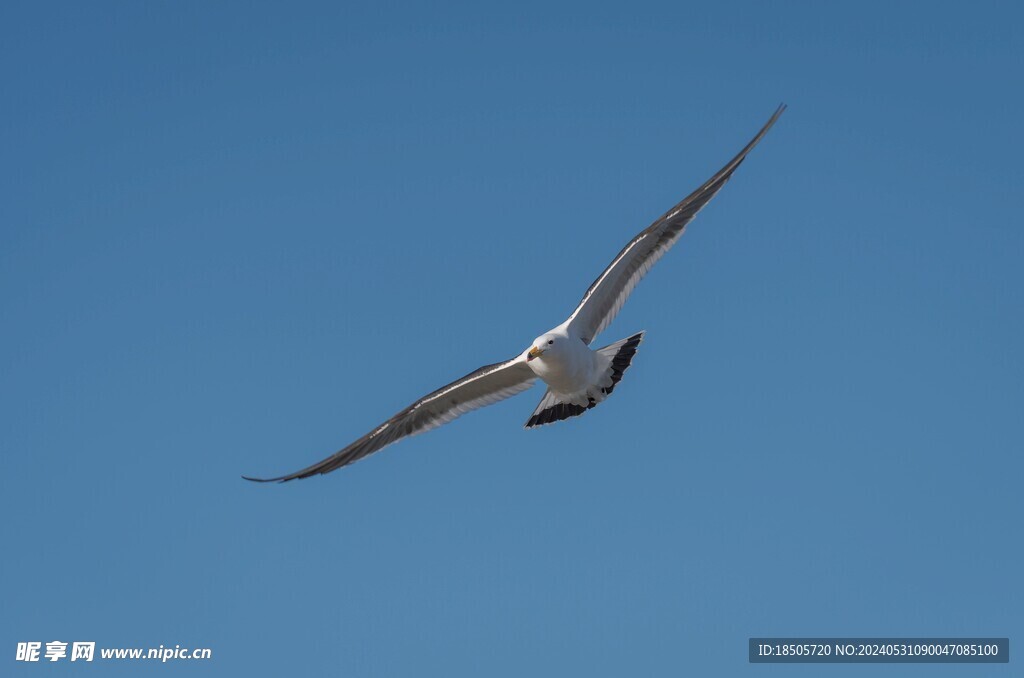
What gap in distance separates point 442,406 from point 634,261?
301 cm

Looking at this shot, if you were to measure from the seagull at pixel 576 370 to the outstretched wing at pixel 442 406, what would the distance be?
0.01 m

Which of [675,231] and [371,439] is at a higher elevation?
[675,231]

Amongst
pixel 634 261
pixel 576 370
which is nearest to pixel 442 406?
pixel 576 370

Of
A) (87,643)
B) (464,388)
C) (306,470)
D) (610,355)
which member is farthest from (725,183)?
(87,643)

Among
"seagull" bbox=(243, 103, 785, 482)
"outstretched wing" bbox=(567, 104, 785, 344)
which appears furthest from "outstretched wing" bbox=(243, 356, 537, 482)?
"outstretched wing" bbox=(567, 104, 785, 344)

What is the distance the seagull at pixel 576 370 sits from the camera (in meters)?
22.8

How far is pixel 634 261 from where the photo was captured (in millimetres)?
23344

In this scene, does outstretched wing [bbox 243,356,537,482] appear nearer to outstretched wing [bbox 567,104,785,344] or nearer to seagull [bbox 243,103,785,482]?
seagull [bbox 243,103,785,482]

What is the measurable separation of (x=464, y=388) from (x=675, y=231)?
3.26 meters

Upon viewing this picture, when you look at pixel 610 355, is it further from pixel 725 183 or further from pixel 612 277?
pixel 725 183

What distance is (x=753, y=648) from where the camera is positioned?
25531mm

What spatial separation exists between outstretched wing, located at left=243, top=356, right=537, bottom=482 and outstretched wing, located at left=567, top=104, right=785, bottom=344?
3.25 ft

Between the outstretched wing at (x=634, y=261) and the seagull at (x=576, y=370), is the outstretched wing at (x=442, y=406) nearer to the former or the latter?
the seagull at (x=576, y=370)

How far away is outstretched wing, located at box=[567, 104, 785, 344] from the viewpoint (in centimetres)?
2298
